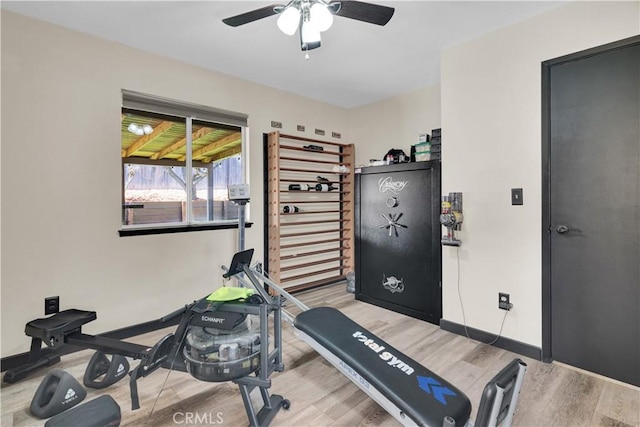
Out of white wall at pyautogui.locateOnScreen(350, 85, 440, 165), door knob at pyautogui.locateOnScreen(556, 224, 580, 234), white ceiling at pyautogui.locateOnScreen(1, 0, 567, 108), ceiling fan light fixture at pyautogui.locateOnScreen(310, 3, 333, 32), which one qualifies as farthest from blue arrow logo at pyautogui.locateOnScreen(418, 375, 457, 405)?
white wall at pyautogui.locateOnScreen(350, 85, 440, 165)

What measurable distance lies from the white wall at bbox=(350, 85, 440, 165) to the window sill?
2.14 meters

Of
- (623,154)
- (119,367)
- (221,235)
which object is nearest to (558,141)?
(623,154)

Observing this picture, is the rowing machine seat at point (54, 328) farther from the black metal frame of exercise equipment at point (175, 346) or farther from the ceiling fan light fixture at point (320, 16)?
the ceiling fan light fixture at point (320, 16)

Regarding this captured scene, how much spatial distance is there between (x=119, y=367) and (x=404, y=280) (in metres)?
2.58

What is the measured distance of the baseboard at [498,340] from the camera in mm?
2410

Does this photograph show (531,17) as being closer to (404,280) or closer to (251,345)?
(404,280)

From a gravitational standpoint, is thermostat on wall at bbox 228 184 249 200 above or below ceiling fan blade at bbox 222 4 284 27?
below

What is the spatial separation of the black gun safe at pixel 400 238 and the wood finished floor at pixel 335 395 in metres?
0.68

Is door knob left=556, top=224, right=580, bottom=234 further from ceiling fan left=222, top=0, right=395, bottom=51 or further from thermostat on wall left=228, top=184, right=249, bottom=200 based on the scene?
thermostat on wall left=228, top=184, right=249, bottom=200

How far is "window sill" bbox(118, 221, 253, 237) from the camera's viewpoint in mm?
2813

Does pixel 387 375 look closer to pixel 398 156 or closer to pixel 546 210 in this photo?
pixel 546 210

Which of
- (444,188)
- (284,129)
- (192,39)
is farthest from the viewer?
(284,129)

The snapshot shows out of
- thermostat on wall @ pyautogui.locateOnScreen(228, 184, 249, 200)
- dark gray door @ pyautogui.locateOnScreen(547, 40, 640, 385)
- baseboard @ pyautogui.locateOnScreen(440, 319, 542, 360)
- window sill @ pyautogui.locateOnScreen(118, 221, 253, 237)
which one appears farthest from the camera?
window sill @ pyautogui.locateOnScreen(118, 221, 253, 237)

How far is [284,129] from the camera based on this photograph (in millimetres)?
4031
